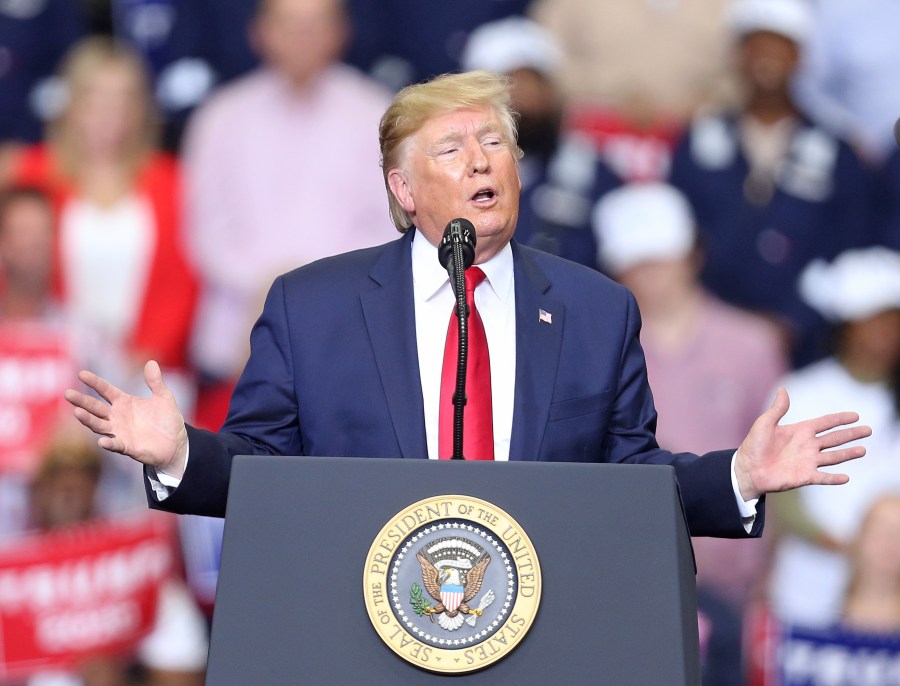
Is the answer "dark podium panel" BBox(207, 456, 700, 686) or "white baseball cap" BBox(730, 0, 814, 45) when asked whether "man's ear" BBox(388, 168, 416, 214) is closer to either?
"dark podium panel" BBox(207, 456, 700, 686)

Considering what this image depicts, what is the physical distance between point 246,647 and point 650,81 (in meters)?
4.41

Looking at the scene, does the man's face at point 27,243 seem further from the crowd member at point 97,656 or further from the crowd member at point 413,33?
the crowd member at point 413,33

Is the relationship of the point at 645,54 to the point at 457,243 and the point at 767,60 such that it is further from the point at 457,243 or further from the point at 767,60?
the point at 457,243

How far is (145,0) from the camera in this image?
18.2 ft

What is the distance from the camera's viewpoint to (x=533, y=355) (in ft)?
7.10

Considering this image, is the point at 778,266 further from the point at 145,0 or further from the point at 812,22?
the point at 145,0

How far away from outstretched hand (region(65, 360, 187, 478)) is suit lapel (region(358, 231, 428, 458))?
1.11 feet

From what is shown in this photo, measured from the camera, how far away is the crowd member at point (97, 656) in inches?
207

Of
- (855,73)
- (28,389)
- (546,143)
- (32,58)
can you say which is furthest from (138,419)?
(855,73)

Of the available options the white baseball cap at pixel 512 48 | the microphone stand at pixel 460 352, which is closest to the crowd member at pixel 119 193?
the white baseball cap at pixel 512 48

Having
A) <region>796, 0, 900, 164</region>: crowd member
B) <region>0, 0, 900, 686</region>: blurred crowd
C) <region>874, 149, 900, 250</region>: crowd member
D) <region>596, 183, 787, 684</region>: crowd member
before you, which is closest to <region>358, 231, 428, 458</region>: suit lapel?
<region>0, 0, 900, 686</region>: blurred crowd

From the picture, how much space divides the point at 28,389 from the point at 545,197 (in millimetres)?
2110

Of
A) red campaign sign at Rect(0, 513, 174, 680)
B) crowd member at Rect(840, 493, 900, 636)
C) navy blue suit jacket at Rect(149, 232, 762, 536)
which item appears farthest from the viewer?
crowd member at Rect(840, 493, 900, 636)

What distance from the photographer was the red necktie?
211 cm
